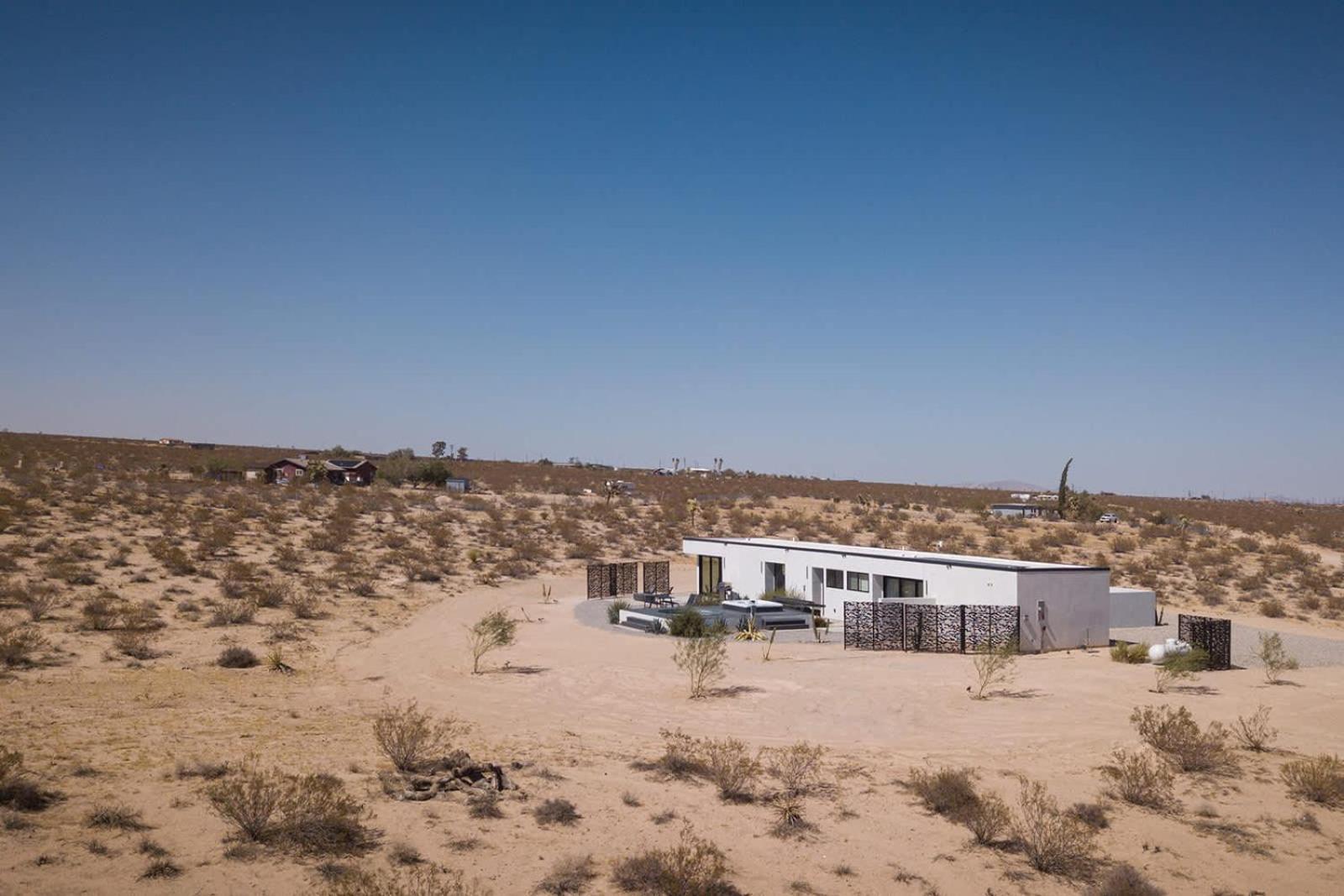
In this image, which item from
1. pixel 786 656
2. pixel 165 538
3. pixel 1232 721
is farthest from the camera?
pixel 165 538

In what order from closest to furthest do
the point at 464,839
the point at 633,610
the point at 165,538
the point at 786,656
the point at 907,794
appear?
the point at 464,839 → the point at 907,794 → the point at 786,656 → the point at 633,610 → the point at 165,538

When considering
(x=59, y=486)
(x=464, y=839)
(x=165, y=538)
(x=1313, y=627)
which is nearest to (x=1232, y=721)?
(x=464, y=839)

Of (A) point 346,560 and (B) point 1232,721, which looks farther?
A: (A) point 346,560

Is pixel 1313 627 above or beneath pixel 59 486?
beneath

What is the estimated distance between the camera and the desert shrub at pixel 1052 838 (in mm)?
13547

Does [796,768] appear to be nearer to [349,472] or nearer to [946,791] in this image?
[946,791]

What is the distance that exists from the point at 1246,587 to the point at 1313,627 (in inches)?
315

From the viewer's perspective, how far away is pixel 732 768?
1656cm

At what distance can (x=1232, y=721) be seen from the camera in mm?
20922

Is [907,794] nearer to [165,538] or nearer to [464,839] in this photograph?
[464,839]

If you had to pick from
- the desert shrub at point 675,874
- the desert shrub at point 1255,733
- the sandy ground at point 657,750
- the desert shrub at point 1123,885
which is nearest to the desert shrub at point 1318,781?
the sandy ground at point 657,750

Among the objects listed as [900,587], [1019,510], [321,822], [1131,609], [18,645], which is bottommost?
[321,822]

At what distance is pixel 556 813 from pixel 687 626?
17.7m

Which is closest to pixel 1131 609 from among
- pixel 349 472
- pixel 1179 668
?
pixel 1179 668
